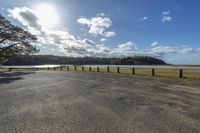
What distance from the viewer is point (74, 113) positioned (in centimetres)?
459

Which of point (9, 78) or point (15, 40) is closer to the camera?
point (9, 78)

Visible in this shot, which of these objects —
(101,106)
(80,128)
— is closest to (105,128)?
(80,128)

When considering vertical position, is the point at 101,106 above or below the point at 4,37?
below

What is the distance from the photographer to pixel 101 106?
17.4ft

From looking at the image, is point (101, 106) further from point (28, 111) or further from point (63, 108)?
point (28, 111)

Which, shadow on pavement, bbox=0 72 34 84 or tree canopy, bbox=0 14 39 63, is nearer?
shadow on pavement, bbox=0 72 34 84

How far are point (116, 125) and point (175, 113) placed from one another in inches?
76.2

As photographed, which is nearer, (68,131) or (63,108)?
(68,131)

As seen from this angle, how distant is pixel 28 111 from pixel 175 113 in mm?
4105

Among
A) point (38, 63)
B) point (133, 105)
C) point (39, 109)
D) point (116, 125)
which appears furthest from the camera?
point (38, 63)

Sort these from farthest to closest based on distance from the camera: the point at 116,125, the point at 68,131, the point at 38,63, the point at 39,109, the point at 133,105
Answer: the point at 38,63
the point at 133,105
the point at 39,109
the point at 116,125
the point at 68,131

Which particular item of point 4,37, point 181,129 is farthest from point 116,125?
point 4,37

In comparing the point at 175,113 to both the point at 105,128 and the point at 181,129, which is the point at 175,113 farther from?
the point at 105,128

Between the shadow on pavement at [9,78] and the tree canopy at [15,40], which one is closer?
the shadow on pavement at [9,78]
